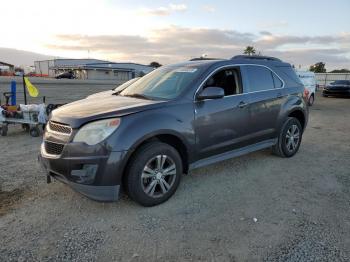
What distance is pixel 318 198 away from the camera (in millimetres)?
4305

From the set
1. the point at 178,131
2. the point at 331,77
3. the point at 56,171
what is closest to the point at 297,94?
the point at 178,131

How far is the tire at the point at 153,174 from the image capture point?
371 cm

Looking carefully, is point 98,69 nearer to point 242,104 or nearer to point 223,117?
point 242,104

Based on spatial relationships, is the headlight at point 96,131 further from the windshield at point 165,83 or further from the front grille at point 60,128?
the windshield at point 165,83

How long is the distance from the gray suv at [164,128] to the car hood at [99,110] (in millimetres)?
12

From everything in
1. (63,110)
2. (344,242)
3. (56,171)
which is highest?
(63,110)

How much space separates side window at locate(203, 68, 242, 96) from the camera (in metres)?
4.80

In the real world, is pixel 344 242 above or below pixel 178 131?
below

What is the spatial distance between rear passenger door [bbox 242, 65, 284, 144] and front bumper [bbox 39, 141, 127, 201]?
242 cm

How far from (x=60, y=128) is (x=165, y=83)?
164 centimetres

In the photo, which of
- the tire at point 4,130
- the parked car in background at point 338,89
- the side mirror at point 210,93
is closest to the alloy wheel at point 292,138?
the side mirror at point 210,93

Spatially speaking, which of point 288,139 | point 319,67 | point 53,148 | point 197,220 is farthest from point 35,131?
point 319,67

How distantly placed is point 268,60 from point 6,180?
472cm

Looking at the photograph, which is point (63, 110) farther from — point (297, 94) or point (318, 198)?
point (297, 94)
